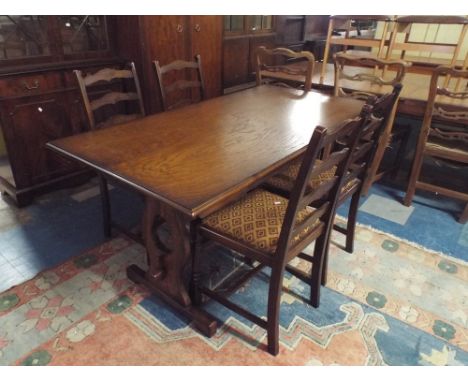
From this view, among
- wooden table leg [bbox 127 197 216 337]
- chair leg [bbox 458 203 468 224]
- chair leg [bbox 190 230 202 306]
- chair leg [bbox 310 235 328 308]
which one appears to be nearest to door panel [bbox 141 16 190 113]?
wooden table leg [bbox 127 197 216 337]

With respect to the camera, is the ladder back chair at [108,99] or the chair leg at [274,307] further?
the ladder back chair at [108,99]

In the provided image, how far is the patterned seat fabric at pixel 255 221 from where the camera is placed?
52.3 inches

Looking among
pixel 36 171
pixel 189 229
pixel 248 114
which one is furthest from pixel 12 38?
pixel 189 229

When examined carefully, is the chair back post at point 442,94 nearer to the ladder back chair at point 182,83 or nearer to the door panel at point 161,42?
the ladder back chair at point 182,83

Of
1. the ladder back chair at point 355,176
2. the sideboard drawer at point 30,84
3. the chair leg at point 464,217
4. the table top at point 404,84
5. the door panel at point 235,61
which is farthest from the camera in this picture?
the door panel at point 235,61

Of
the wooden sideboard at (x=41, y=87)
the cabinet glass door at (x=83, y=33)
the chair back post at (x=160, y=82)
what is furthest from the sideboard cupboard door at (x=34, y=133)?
the chair back post at (x=160, y=82)

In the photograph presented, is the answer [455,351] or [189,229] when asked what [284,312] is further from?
[455,351]

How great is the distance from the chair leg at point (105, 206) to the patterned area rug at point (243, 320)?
0.15 m

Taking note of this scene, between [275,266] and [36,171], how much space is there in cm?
195

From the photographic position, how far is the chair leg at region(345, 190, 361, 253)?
189 cm

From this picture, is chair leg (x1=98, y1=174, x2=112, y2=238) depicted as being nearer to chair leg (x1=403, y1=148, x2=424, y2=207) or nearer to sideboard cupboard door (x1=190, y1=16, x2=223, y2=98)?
sideboard cupboard door (x1=190, y1=16, x2=223, y2=98)

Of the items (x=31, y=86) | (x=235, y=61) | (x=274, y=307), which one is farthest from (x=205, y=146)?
(x=235, y=61)

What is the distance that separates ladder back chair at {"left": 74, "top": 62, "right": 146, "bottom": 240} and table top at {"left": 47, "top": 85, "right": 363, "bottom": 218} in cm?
23
